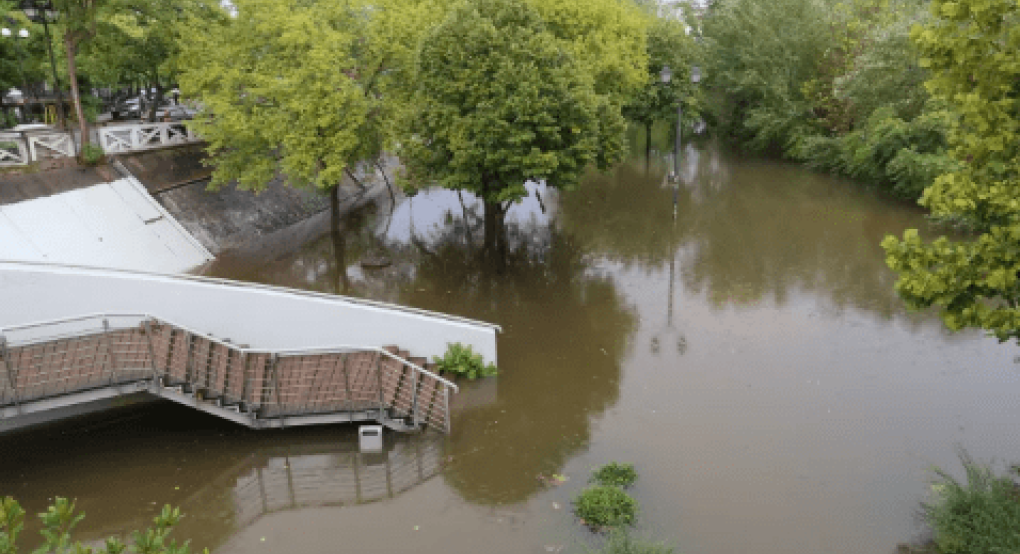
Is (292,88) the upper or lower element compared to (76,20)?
lower

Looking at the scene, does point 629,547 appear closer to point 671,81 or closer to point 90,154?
point 90,154

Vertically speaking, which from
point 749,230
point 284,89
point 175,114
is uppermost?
point 284,89

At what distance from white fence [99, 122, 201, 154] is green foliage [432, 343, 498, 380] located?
13.0 metres

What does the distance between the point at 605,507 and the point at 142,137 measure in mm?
18054

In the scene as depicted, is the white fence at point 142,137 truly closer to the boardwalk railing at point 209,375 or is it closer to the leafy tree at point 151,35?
the leafy tree at point 151,35

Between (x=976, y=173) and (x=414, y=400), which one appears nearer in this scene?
(x=976, y=173)

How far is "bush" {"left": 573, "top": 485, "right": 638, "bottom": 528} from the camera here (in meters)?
9.77

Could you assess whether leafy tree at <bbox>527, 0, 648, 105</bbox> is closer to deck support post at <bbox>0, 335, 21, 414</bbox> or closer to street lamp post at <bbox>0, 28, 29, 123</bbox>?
street lamp post at <bbox>0, 28, 29, 123</bbox>

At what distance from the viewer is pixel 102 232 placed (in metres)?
19.0

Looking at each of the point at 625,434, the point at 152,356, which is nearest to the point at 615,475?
the point at 625,434

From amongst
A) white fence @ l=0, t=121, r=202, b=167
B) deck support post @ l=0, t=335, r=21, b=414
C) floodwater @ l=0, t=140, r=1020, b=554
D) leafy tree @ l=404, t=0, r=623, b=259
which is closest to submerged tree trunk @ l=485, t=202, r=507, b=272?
floodwater @ l=0, t=140, r=1020, b=554

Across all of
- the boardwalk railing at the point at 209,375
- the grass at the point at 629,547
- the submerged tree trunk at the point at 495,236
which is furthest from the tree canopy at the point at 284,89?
the grass at the point at 629,547

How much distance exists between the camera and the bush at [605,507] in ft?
32.0

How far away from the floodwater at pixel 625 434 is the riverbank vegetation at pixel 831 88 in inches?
288
